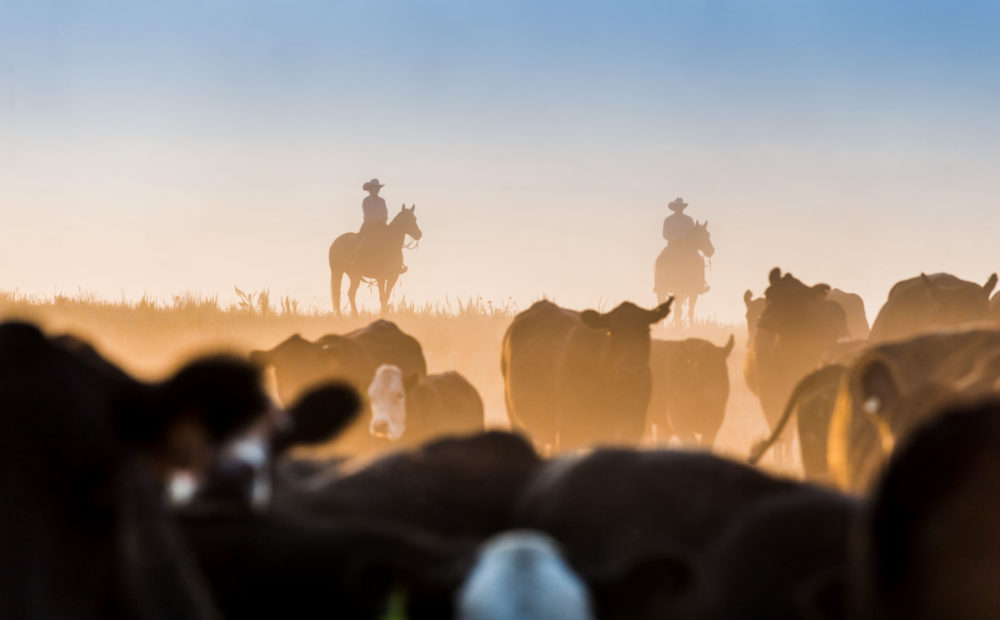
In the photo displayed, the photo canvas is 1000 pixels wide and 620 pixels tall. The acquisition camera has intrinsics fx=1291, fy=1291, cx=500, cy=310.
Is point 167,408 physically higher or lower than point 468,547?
higher

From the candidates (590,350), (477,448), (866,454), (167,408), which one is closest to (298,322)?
(590,350)

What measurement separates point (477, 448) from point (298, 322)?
26.2m

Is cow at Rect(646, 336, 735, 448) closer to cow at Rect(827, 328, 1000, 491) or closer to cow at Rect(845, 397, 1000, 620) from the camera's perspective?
cow at Rect(827, 328, 1000, 491)

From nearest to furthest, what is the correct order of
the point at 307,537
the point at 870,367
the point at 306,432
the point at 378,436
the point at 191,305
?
the point at 307,537 → the point at 306,432 → the point at 870,367 → the point at 378,436 → the point at 191,305

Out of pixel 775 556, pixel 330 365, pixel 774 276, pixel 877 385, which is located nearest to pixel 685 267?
pixel 774 276

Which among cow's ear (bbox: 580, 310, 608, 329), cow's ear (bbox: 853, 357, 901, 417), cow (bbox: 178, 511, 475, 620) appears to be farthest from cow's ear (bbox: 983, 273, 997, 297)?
cow (bbox: 178, 511, 475, 620)

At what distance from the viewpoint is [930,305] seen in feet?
52.7

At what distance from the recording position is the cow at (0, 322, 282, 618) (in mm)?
2408

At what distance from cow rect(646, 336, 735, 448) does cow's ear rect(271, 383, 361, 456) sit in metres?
15.9

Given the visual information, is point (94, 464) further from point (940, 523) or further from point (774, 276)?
point (774, 276)

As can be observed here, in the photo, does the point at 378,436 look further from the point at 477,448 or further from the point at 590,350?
the point at 477,448

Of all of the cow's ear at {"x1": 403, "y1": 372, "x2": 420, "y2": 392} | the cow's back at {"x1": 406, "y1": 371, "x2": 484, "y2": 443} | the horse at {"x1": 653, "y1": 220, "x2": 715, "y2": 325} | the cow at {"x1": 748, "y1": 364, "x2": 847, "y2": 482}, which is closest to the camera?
the cow at {"x1": 748, "y1": 364, "x2": 847, "y2": 482}

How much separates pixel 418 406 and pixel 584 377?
246 cm

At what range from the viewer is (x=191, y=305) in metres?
30.0
